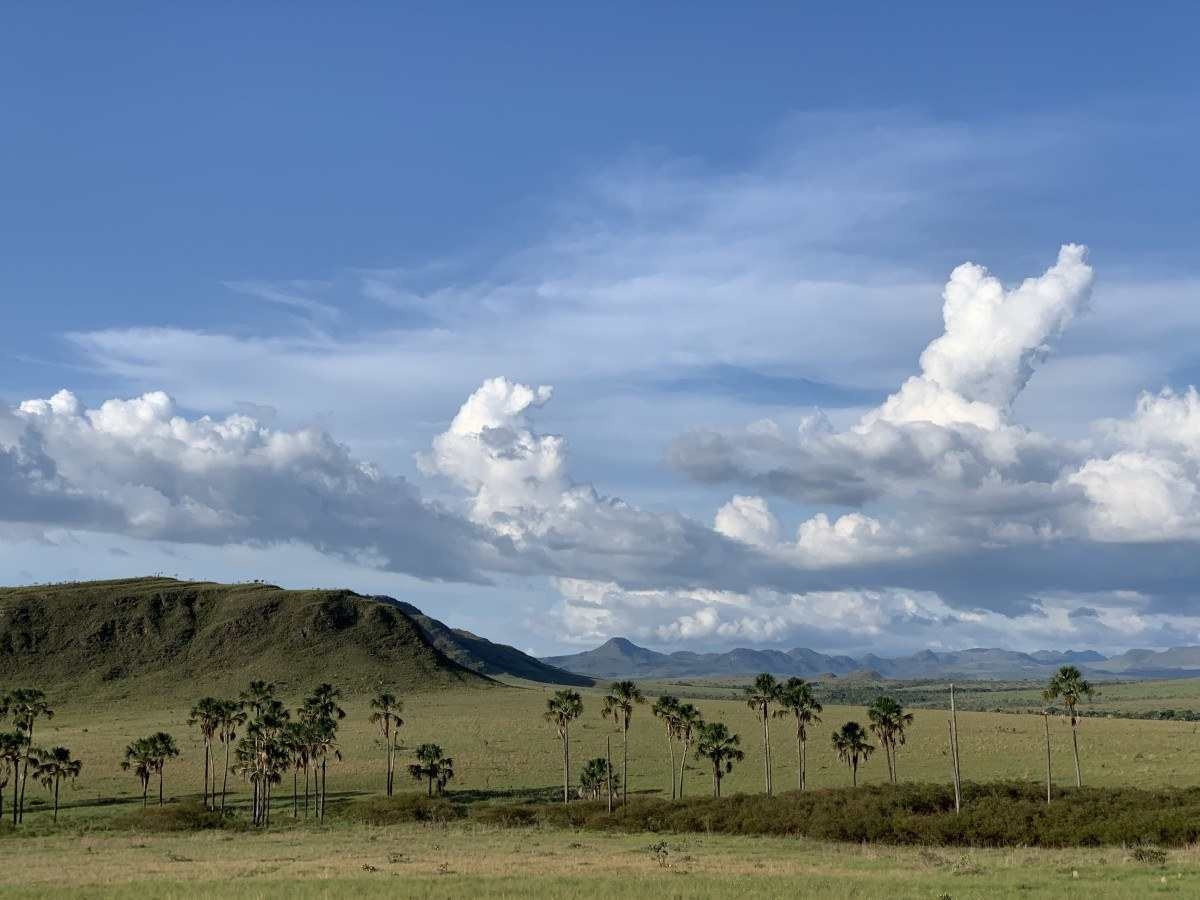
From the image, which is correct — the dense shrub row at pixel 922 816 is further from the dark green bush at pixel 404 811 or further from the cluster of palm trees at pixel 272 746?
the cluster of palm trees at pixel 272 746

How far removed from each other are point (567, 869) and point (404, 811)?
38.2 meters

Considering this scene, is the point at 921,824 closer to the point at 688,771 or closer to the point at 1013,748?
the point at 688,771

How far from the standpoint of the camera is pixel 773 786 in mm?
106375

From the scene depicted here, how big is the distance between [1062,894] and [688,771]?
82.5 m

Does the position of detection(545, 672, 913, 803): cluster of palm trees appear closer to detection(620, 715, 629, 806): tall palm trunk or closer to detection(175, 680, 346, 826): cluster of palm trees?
detection(620, 715, 629, 806): tall palm trunk

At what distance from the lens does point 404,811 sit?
278ft

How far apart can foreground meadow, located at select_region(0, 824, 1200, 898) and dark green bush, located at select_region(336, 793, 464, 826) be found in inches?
535

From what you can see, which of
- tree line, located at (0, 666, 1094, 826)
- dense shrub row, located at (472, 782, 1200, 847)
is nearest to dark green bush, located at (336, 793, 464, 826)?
dense shrub row, located at (472, 782, 1200, 847)

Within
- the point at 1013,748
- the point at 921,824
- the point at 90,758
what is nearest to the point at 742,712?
the point at 1013,748

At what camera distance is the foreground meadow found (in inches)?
1626

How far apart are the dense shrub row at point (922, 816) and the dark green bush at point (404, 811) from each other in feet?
7.84

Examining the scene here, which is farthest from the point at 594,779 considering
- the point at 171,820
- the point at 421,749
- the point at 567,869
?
the point at 567,869

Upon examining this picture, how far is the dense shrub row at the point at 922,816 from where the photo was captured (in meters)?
58.0

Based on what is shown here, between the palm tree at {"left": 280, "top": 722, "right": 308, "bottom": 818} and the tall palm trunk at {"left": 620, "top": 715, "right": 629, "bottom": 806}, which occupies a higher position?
the palm tree at {"left": 280, "top": 722, "right": 308, "bottom": 818}
